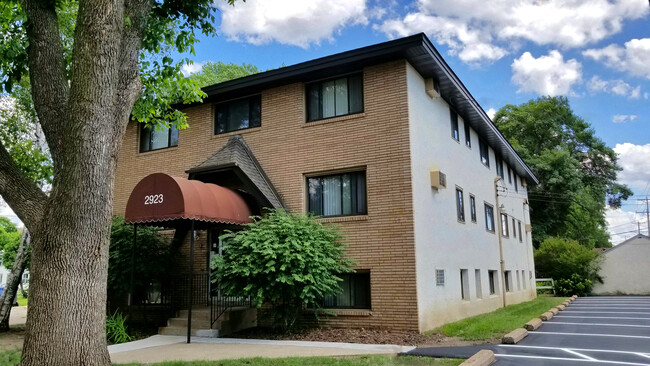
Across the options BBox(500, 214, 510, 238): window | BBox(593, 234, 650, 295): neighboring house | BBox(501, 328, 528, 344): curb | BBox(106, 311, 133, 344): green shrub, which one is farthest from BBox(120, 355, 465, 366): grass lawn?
BBox(593, 234, 650, 295): neighboring house

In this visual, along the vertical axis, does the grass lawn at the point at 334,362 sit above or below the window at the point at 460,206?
below

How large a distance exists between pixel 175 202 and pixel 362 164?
464 cm

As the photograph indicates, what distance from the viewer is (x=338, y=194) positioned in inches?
510

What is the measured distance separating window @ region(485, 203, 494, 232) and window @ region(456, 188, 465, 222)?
3411 mm

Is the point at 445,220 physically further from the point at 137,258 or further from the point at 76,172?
the point at 76,172

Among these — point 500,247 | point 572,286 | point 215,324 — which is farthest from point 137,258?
point 572,286

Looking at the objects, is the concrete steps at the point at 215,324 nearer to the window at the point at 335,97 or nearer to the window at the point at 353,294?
the window at the point at 353,294

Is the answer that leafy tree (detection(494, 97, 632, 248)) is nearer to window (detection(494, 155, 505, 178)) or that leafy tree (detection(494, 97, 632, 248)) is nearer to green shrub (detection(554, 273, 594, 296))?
green shrub (detection(554, 273, 594, 296))

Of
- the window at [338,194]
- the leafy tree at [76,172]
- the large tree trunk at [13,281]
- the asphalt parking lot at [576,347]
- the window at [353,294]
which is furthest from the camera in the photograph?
the large tree trunk at [13,281]

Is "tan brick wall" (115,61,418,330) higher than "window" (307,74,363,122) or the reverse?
the reverse

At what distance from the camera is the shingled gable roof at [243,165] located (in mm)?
12805

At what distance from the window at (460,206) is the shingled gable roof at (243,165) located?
5.76 m

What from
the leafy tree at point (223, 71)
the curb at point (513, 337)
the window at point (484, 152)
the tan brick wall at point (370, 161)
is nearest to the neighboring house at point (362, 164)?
the tan brick wall at point (370, 161)

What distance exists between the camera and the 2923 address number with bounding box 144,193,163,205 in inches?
436
